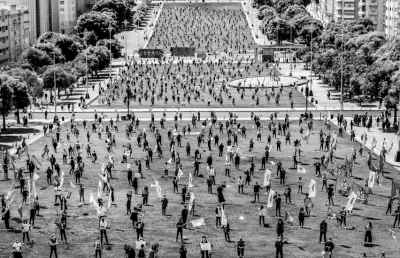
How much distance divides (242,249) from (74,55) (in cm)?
12366

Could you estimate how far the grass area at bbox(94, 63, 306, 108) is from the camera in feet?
405

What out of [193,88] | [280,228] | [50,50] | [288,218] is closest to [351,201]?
[288,218]

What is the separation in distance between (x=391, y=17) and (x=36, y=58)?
73.6 m

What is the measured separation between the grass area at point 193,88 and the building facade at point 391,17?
1138 inches

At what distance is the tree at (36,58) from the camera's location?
147 m

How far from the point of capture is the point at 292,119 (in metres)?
107

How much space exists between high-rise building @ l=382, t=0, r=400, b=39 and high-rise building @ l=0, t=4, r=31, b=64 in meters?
69.9

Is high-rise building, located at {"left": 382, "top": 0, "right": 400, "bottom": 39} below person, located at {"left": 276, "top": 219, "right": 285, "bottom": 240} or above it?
above

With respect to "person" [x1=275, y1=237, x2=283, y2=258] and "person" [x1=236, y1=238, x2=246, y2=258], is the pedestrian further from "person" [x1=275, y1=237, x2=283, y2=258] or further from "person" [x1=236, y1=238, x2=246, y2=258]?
"person" [x1=275, y1=237, x2=283, y2=258]

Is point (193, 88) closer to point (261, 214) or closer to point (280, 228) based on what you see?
point (261, 214)

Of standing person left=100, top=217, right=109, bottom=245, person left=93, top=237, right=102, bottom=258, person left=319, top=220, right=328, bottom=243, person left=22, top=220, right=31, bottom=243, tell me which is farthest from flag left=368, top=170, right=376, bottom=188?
person left=22, top=220, right=31, bottom=243

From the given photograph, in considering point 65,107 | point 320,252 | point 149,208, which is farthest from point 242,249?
point 65,107

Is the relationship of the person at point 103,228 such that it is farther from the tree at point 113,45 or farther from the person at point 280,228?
the tree at point 113,45

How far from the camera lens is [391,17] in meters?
186
